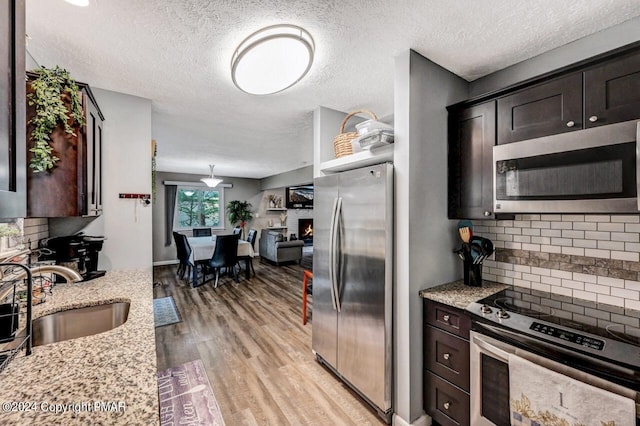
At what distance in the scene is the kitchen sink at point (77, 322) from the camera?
140 cm

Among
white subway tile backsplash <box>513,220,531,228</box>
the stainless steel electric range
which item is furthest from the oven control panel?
white subway tile backsplash <box>513,220,531,228</box>

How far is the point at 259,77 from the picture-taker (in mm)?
1803

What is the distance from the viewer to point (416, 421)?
69.7 inches

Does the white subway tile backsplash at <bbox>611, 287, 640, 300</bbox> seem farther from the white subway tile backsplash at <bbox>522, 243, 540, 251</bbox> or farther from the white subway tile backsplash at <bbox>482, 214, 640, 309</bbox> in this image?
the white subway tile backsplash at <bbox>522, 243, 540, 251</bbox>

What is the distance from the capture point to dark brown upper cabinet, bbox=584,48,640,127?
129 centimetres

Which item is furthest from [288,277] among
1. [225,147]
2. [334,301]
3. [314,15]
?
[314,15]

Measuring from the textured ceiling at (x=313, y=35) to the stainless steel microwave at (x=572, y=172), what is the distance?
634 millimetres

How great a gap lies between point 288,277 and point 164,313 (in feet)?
8.26

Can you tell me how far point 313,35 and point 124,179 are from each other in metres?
2.00

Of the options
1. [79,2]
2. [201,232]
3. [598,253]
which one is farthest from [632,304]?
[201,232]

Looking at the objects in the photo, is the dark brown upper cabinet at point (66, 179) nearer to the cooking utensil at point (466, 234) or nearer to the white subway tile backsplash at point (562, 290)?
the cooking utensil at point (466, 234)

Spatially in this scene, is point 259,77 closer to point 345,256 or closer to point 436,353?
point 345,256

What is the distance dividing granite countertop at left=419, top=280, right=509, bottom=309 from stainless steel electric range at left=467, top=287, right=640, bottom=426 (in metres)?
0.08

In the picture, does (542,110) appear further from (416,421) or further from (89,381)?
(89,381)
